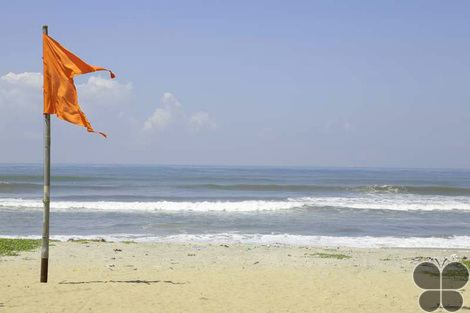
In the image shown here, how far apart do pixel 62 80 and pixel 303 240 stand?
10.7 metres

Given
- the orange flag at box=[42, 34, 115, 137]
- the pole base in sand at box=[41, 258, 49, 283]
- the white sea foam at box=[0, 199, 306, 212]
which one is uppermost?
the orange flag at box=[42, 34, 115, 137]

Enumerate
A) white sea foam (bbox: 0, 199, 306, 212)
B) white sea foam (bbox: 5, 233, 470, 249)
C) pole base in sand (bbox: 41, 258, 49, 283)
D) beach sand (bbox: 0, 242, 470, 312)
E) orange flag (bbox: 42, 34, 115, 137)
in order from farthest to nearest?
white sea foam (bbox: 0, 199, 306, 212), white sea foam (bbox: 5, 233, 470, 249), pole base in sand (bbox: 41, 258, 49, 283), orange flag (bbox: 42, 34, 115, 137), beach sand (bbox: 0, 242, 470, 312)

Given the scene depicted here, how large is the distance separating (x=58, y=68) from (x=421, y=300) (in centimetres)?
690

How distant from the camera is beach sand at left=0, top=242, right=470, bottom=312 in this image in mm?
8266

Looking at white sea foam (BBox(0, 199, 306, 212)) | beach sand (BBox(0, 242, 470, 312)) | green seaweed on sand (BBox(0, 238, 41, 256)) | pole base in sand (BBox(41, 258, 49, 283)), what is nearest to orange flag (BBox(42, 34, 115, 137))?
pole base in sand (BBox(41, 258, 49, 283))

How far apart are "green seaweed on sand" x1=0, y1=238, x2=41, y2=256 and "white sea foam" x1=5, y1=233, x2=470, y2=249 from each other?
2768 mm

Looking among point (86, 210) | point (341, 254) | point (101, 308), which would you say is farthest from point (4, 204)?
point (101, 308)

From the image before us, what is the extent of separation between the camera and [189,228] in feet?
67.7

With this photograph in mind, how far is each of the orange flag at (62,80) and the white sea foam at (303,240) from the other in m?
8.63

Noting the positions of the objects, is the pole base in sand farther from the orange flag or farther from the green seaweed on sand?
the green seaweed on sand

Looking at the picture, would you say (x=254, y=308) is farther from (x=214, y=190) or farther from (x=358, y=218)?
(x=214, y=190)

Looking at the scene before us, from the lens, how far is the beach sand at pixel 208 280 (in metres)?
8.27

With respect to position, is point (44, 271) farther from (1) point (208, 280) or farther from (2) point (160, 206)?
(2) point (160, 206)

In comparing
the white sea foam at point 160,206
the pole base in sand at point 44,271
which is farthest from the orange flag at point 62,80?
the white sea foam at point 160,206
